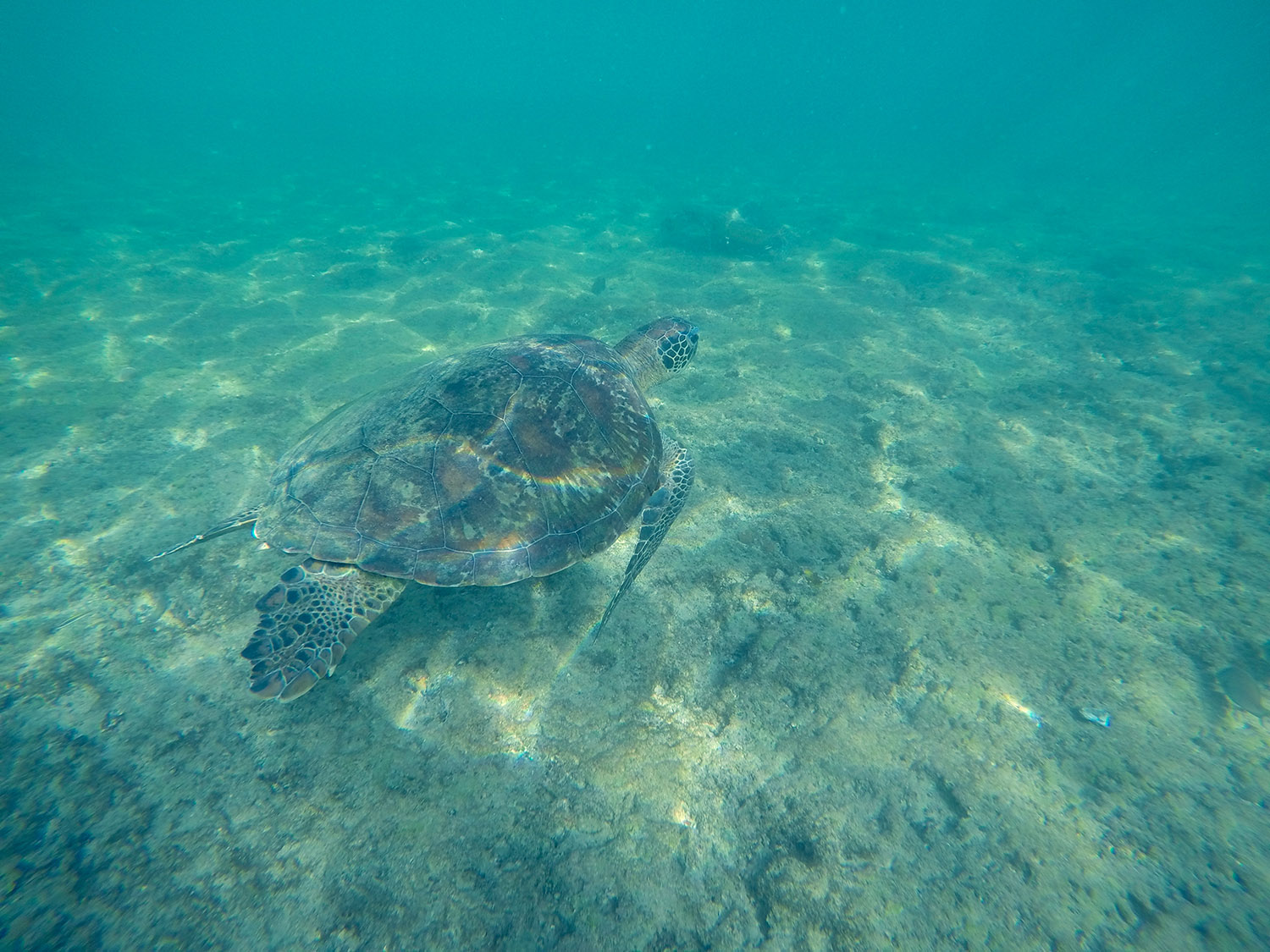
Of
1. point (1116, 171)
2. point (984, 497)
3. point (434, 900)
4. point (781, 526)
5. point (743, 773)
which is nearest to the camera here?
point (434, 900)

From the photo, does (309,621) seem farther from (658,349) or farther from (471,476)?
(658,349)

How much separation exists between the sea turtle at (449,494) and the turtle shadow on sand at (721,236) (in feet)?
35.2

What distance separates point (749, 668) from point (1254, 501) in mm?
6426

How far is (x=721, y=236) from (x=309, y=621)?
14.1 meters

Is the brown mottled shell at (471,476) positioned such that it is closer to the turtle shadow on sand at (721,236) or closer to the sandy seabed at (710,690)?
the sandy seabed at (710,690)

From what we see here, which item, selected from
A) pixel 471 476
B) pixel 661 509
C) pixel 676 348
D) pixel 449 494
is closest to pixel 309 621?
pixel 449 494

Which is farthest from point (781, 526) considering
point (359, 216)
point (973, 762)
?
point (359, 216)

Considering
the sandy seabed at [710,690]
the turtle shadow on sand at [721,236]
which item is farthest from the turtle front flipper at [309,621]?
the turtle shadow on sand at [721,236]

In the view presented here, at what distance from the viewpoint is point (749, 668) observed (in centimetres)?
352

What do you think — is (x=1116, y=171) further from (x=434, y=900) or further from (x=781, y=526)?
(x=434, y=900)

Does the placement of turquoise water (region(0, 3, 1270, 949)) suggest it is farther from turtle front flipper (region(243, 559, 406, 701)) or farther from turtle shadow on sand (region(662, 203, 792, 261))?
turtle shadow on sand (region(662, 203, 792, 261))

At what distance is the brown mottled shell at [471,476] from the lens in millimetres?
3488

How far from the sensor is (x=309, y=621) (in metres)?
3.27

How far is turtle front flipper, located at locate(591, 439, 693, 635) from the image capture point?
12.5 ft
